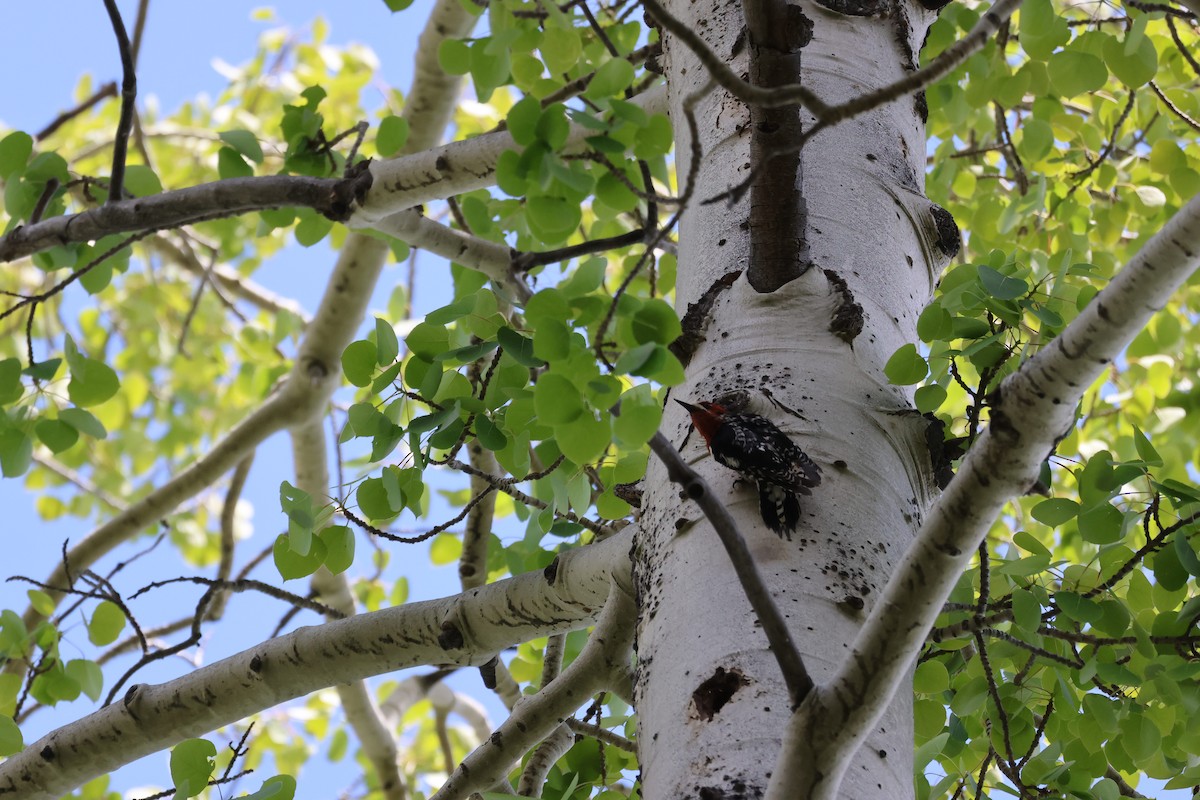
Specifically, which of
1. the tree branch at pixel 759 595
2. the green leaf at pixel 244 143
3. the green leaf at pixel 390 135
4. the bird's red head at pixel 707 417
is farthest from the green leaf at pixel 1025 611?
the green leaf at pixel 244 143

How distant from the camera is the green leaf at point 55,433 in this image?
1862 millimetres

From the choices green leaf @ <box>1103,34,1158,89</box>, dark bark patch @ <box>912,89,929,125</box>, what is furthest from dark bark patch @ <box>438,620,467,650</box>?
green leaf @ <box>1103,34,1158,89</box>

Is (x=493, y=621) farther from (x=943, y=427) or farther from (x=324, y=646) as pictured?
(x=943, y=427)

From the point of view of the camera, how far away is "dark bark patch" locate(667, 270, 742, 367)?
1.34 metres

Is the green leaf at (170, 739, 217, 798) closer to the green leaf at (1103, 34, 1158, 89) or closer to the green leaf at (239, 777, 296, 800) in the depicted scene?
the green leaf at (239, 777, 296, 800)

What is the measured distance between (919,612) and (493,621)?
0.84m

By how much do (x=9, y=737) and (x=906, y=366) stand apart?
158 centimetres

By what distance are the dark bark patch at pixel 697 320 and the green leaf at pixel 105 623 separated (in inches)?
51.2

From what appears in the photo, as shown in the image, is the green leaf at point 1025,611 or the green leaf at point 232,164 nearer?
the green leaf at point 1025,611

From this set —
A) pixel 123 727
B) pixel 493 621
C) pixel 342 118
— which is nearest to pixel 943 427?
pixel 493 621

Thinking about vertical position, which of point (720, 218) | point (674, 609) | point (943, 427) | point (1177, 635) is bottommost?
point (674, 609)

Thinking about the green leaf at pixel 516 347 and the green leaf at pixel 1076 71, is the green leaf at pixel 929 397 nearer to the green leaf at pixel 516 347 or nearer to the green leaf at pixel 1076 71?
the green leaf at pixel 516 347

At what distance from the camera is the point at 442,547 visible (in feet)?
8.25

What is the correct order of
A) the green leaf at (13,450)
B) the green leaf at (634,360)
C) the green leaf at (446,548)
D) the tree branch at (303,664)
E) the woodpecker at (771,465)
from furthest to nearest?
the green leaf at (446,548)
the green leaf at (13,450)
the tree branch at (303,664)
the woodpecker at (771,465)
the green leaf at (634,360)
